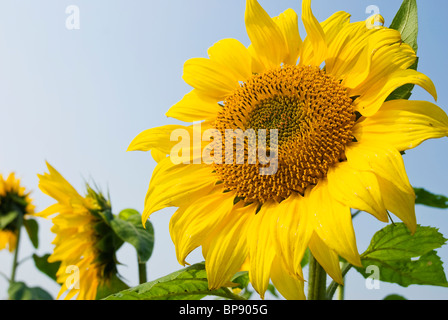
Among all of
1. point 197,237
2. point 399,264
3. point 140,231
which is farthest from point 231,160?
point 140,231

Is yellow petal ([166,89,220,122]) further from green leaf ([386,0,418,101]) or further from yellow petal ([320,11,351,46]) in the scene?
green leaf ([386,0,418,101])

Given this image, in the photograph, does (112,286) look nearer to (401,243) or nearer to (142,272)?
(142,272)

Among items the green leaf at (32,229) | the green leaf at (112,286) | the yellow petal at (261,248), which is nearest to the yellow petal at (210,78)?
the yellow petal at (261,248)

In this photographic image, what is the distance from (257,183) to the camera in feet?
3.43

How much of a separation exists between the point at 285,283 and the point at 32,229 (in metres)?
3.17

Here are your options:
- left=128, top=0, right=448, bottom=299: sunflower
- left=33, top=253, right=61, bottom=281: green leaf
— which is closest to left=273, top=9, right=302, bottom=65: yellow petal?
left=128, top=0, right=448, bottom=299: sunflower

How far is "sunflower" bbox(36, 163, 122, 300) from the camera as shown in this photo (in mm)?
1846

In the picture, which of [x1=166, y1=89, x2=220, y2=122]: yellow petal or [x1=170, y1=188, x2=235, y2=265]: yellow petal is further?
[x1=166, y1=89, x2=220, y2=122]: yellow petal

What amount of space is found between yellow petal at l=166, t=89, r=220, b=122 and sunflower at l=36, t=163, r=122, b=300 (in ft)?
2.68

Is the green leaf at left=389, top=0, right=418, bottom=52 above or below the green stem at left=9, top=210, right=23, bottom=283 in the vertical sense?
above

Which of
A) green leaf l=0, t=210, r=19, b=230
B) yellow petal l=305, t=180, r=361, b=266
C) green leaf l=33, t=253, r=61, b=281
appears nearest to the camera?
yellow petal l=305, t=180, r=361, b=266

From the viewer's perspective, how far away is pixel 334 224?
2.85 feet

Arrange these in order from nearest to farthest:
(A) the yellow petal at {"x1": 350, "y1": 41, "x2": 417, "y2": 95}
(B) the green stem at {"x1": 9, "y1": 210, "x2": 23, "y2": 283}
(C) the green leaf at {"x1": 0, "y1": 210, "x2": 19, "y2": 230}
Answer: (A) the yellow petal at {"x1": 350, "y1": 41, "x2": 417, "y2": 95} → (B) the green stem at {"x1": 9, "y1": 210, "x2": 23, "y2": 283} → (C) the green leaf at {"x1": 0, "y1": 210, "x2": 19, "y2": 230}
